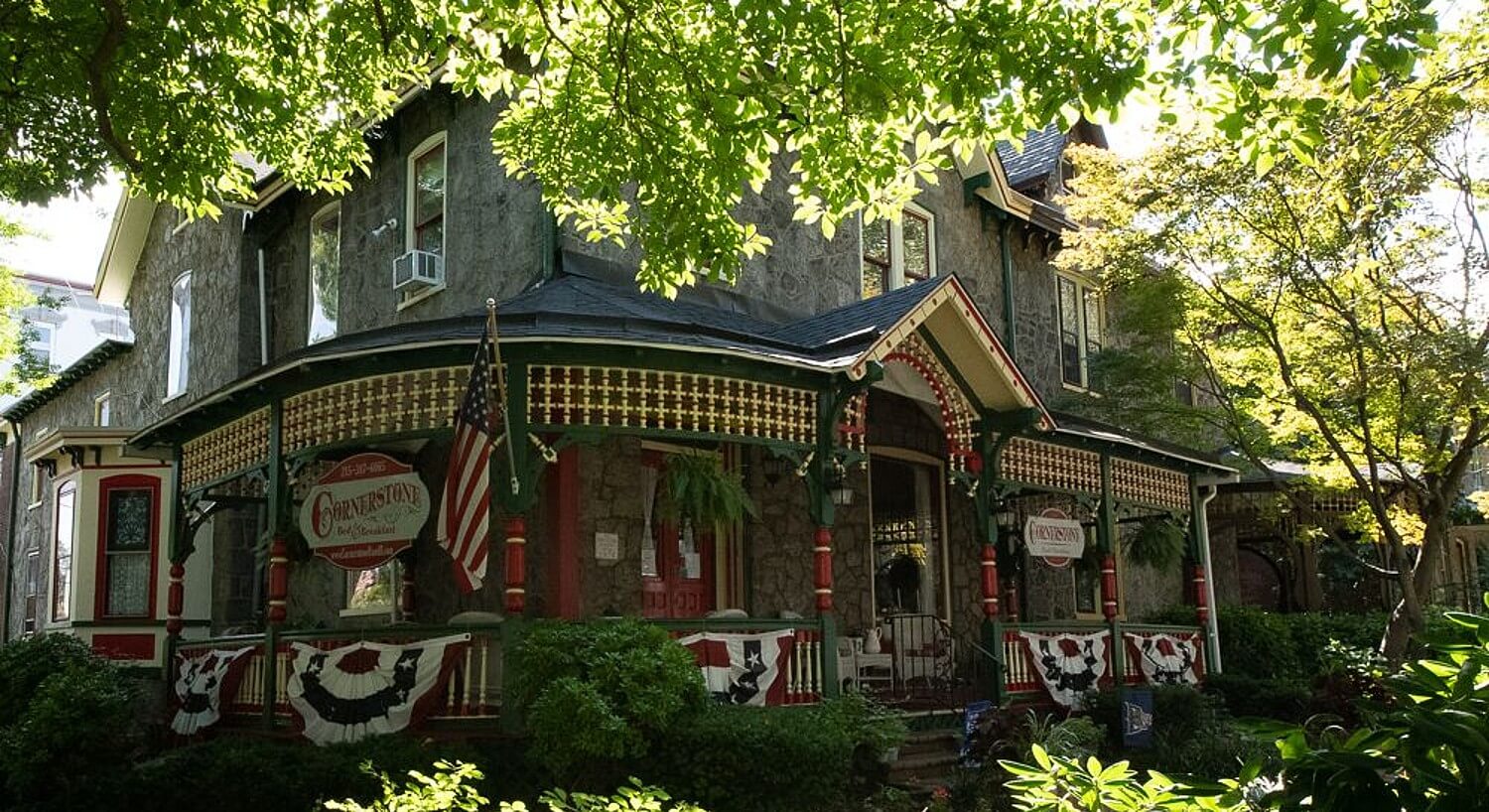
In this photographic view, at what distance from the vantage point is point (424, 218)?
15.1 m

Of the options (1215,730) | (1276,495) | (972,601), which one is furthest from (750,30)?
(1276,495)

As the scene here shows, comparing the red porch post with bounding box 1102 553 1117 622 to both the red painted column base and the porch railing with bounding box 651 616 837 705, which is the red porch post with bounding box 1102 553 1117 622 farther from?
the red painted column base

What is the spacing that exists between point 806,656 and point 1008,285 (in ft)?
30.2

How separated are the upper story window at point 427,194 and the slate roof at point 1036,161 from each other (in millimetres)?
9110

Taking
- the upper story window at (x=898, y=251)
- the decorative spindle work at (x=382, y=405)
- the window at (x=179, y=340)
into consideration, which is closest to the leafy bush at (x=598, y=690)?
the decorative spindle work at (x=382, y=405)

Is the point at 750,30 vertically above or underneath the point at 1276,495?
above

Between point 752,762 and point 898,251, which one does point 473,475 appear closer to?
point 752,762

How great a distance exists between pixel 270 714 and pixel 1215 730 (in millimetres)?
9073

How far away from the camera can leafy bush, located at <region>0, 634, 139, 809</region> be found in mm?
10117

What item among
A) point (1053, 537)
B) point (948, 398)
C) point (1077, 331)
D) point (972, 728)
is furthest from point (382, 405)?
point (1077, 331)

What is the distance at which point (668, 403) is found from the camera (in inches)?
440

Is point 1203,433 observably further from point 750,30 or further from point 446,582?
point 750,30

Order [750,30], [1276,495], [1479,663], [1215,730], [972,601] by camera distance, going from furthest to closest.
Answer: [1276,495], [972,601], [1215,730], [750,30], [1479,663]

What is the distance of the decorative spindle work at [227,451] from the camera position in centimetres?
1227
